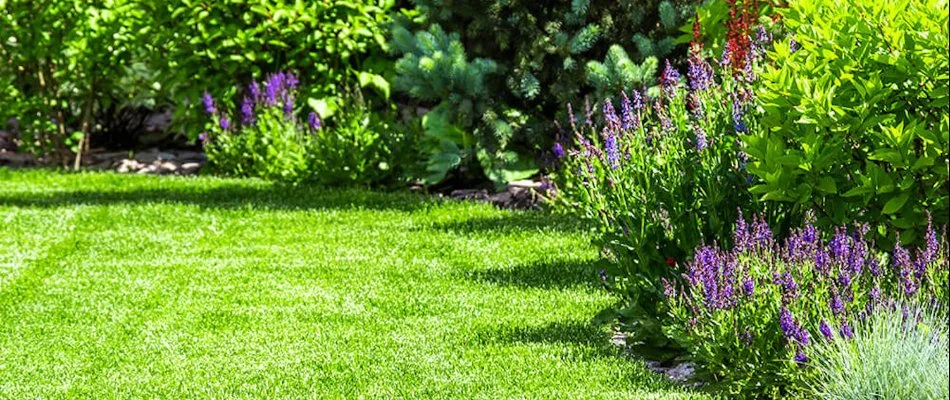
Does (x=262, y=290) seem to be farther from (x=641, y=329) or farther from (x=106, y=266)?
(x=641, y=329)

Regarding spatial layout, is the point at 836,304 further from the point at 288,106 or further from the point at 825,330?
the point at 288,106

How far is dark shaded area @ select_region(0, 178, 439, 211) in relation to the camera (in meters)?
8.77

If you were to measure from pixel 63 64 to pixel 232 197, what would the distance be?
2720mm

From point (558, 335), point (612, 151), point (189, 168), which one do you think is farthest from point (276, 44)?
point (612, 151)

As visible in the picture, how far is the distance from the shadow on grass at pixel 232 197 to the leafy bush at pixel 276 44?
106 cm

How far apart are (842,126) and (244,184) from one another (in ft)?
19.0

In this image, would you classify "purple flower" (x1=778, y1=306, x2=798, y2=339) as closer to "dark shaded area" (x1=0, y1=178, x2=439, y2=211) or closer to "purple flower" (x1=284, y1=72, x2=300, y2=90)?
"dark shaded area" (x1=0, y1=178, x2=439, y2=211)

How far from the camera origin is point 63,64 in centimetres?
1104

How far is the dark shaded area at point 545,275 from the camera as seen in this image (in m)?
6.57

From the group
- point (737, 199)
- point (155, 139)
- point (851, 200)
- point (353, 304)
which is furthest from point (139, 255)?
point (155, 139)

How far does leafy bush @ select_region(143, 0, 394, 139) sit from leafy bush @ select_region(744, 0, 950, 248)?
17.9 ft

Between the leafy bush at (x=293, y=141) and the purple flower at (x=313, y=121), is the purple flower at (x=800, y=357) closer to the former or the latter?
the leafy bush at (x=293, y=141)

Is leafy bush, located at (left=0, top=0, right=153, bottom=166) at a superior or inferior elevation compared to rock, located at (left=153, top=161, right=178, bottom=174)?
superior

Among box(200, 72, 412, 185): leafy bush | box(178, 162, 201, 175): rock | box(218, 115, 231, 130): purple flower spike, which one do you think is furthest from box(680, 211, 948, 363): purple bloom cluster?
box(178, 162, 201, 175): rock
